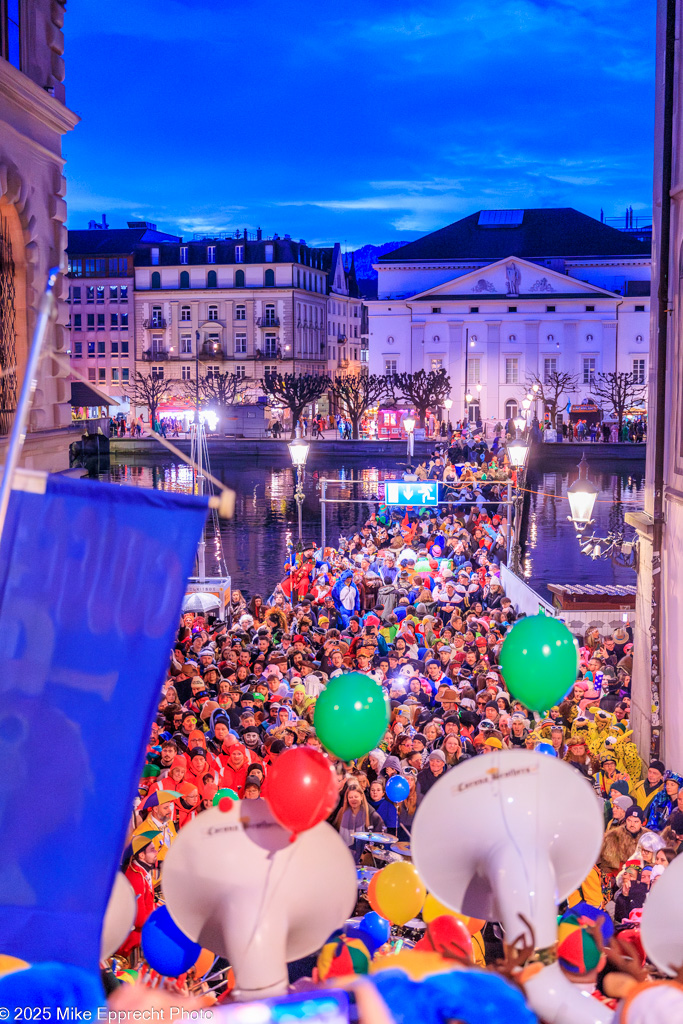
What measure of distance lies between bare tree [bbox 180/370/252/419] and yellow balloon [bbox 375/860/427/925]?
68353 mm

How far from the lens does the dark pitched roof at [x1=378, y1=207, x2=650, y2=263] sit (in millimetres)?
75875

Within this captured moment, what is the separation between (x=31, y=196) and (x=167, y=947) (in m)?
7.57

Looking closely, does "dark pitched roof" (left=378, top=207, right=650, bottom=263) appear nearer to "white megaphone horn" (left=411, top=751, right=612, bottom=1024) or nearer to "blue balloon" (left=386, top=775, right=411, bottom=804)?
"blue balloon" (left=386, top=775, right=411, bottom=804)

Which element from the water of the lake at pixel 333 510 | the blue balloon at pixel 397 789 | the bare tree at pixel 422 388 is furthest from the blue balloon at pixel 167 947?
the bare tree at pixel 422 388

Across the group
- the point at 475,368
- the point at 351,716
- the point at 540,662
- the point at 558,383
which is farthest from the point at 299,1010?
the point at 475,368

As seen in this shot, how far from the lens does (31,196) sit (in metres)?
9.93

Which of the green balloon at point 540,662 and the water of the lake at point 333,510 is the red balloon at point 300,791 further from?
the water of the lake at point 333,510

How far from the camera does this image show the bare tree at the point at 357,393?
6100cm

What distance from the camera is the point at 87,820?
3.98 m

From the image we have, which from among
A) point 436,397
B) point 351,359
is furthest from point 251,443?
point 351,359

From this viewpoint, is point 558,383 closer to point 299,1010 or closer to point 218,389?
point 218,389

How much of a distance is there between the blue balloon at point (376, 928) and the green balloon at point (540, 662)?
1.37 meters

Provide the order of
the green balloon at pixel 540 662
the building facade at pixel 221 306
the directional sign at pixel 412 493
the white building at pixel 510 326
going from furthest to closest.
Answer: the building facade at pixel 221 306 < the white building at pixel 510 326 < the directional sign at pixel 412 493 < the green balloon at pixel 540 662

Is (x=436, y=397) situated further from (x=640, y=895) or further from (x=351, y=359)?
(x=640, y=895)
